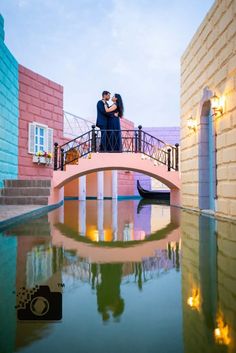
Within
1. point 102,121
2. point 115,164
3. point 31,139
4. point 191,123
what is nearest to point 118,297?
point 191,123

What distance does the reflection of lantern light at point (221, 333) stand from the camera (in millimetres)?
1336

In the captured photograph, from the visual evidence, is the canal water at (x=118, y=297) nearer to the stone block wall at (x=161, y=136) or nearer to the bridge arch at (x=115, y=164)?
the bridge arch at (x=115, y=164)

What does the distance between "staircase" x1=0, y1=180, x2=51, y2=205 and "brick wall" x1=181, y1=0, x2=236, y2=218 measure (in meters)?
4.32

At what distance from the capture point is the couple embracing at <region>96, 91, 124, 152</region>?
37.0ft

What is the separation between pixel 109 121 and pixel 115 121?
21 centimetres

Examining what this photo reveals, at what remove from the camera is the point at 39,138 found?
41.7ft

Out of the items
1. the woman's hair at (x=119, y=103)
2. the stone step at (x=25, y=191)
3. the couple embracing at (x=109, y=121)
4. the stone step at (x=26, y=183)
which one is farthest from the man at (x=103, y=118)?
the stone step at (x=25, y=191)

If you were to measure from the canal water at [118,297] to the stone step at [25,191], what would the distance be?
6390 mm

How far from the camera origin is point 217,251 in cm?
326

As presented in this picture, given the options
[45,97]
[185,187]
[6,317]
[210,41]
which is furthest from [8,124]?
[6,317]

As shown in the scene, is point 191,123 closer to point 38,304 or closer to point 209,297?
point 209,297

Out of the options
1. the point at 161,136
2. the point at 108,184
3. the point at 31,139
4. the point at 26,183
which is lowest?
the point at 26,183

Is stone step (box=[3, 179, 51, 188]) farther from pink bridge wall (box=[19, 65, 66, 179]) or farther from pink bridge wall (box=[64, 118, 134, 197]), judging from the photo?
pink bridge wall (box=[64, 118, 134, 197])

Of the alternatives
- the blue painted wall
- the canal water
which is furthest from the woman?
the canal water
